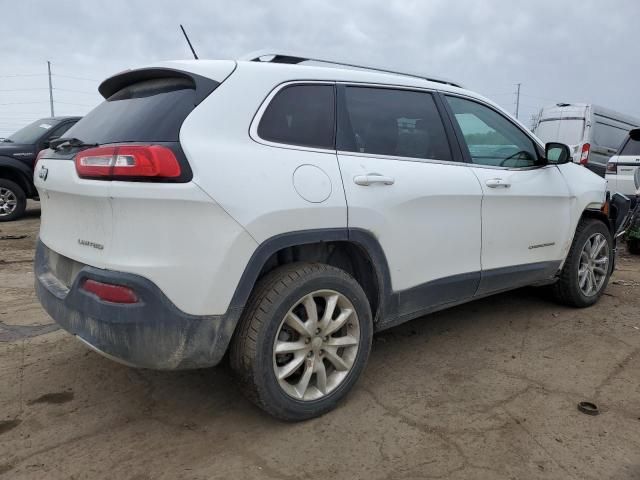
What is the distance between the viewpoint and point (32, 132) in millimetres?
9195

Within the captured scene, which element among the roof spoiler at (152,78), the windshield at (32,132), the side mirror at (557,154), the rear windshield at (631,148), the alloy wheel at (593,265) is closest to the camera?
the roof spoiler at (152,78)

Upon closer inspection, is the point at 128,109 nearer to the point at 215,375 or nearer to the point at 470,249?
the point at 215,375

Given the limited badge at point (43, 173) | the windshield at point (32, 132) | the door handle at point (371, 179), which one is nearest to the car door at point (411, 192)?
the door handle at point (371, 179)

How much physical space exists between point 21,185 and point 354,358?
828cm

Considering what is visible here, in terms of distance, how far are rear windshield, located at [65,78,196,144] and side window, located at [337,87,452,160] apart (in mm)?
833

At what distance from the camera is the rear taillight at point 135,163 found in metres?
2.15

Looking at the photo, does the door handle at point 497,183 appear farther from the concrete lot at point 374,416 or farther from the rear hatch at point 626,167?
the rear hatch at point 626,167

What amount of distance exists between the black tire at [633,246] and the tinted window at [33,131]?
9.33 meters

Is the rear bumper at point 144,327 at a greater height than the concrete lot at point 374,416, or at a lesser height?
greater

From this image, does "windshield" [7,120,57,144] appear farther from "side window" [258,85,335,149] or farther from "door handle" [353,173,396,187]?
"door handle" [353,173,396,187]

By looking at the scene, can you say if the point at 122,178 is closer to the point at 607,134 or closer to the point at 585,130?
the point at 585,130

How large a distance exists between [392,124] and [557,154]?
1.58 meters

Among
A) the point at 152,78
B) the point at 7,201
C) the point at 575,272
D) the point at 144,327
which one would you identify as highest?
the point at 152,78

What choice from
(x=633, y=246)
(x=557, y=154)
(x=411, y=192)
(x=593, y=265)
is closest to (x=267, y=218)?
(x=411, y=192)
